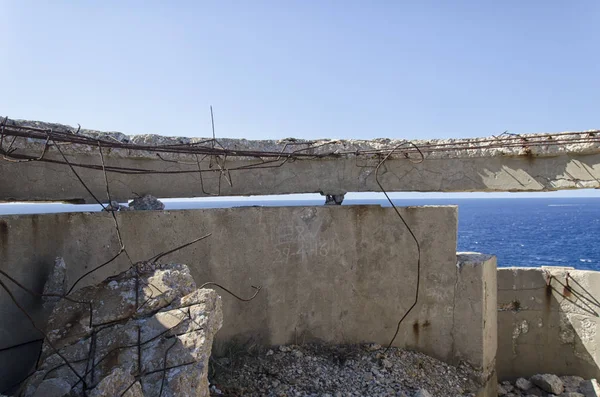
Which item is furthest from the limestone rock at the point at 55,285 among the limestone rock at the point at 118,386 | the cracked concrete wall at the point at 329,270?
the limestone rock at the point at 118,386

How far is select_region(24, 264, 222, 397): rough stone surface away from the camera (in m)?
2.93

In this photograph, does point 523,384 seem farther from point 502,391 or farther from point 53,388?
point 53,388

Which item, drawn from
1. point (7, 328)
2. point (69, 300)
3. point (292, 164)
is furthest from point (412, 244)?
point (7, 328)

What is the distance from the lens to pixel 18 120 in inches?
164

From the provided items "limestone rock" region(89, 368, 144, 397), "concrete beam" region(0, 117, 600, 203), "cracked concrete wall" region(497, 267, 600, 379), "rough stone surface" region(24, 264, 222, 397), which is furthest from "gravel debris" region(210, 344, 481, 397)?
"cracked concrete wall" region(497, 267, 600, 379)

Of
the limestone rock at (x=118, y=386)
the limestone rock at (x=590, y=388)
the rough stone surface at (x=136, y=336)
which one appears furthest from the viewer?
the limestone rock at (x=590, y=388)

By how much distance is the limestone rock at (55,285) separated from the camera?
12.4ft

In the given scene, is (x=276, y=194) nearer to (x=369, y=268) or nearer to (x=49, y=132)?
(x=369, y=268)

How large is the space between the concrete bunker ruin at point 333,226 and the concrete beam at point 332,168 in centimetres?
1

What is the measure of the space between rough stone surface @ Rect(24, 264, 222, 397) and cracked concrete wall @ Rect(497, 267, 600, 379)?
20.0 ft

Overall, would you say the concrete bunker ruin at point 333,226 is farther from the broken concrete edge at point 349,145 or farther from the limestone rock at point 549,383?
the limestone rock at point 549,383

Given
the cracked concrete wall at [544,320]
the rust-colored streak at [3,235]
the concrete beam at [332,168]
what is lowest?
the cracked concrete wall at [544,320]

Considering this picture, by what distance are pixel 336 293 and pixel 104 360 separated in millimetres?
2917

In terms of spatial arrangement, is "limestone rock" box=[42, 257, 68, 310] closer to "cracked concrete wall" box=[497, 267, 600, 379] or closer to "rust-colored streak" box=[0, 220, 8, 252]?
"rust-colored streak" box=[0, 220, 8, 252]
